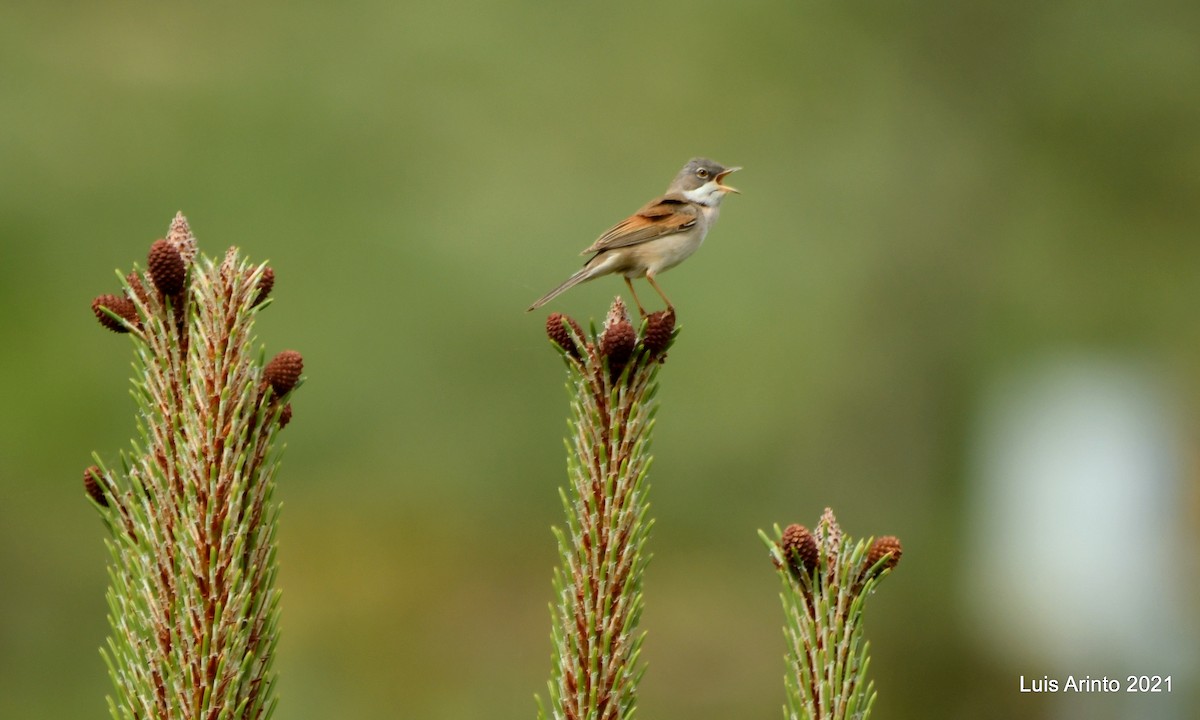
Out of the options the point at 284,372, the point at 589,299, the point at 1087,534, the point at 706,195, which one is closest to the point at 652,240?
the point at 706,195

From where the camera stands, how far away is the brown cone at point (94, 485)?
2527 mm

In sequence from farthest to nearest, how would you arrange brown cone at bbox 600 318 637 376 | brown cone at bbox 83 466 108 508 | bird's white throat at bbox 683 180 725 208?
A: bird's white throat at bbox 683 180 725 208, brown cone at bbox 600 318 637 376, brown cone at bbox 83 466 108 508

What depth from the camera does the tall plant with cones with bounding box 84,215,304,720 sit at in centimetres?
244

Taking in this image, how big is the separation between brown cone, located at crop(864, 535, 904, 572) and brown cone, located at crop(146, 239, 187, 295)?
151 cm

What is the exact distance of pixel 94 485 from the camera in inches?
101

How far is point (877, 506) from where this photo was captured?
14.2m

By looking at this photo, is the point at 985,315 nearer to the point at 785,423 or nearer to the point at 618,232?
the point at 785,423

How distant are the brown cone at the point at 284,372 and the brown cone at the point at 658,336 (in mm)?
753

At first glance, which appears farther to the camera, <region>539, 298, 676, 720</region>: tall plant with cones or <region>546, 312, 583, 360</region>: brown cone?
<region>546, 312, 583, 360</region>: brown cone

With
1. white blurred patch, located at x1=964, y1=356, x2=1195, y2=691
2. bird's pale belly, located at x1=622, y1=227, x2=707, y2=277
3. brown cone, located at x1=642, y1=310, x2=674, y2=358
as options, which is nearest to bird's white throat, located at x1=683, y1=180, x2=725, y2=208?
bird's pale belly, located at x1=622, y1=227, x2=707, y2=277

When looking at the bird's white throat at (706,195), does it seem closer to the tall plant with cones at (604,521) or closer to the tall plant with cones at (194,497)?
the tall plant with cones at (604,521)

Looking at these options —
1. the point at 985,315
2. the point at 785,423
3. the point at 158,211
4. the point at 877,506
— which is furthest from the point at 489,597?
the point at 985,315

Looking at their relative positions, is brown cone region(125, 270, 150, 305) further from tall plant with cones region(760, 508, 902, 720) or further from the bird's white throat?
the bird's white throat

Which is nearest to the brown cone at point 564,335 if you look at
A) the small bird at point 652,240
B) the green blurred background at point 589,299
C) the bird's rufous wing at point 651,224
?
the small bird at point 652,240
